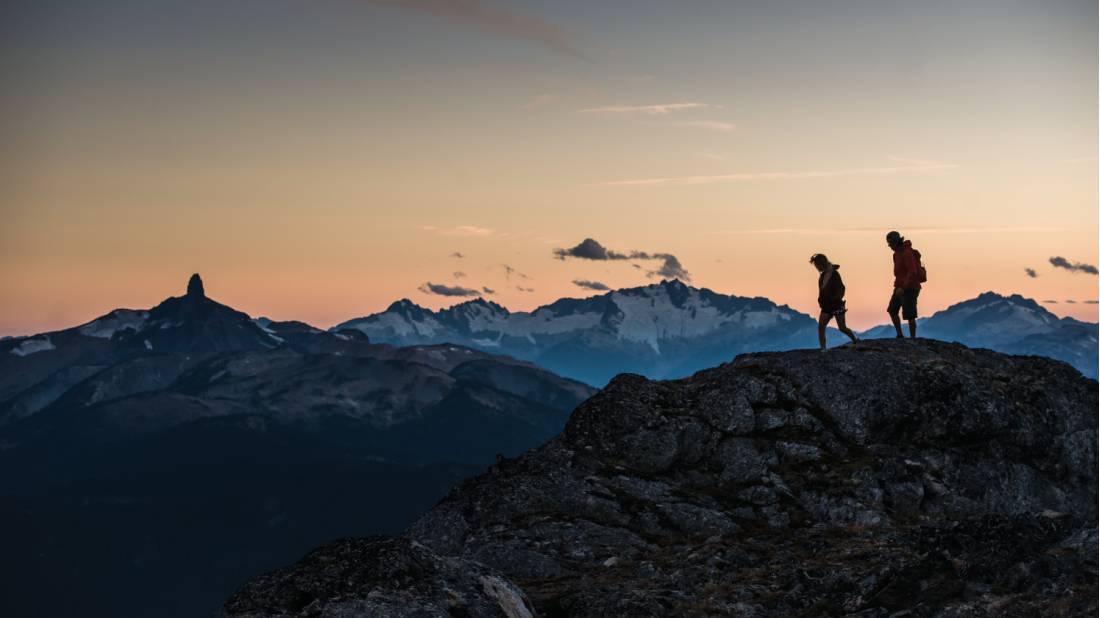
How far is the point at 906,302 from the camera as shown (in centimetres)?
4309

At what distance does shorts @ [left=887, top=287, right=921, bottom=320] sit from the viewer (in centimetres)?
4259

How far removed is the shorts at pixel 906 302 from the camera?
42594 millimetres

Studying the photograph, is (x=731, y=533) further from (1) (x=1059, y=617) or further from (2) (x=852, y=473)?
(1) (x=1059, y=617)

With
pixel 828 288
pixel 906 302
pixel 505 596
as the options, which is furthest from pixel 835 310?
pixel 505 596

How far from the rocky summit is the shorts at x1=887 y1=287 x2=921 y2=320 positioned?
51.6 inches

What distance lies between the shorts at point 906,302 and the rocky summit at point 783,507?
1311 mm

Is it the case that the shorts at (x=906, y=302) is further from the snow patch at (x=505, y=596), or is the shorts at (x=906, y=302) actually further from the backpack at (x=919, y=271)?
the snow patch at (x=505, y=596)

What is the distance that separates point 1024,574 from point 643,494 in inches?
554

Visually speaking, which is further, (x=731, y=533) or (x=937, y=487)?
(x=937, y=487)

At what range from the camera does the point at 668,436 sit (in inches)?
1453

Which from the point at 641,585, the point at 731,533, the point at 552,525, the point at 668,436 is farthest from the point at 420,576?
the point at 668,436

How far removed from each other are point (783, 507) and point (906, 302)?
13803 millimetres

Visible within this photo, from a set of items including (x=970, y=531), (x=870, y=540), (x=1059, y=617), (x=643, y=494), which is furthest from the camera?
(x=643, y=494)

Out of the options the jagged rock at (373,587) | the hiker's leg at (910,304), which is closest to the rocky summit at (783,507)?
the jagged rock at (373,587)
